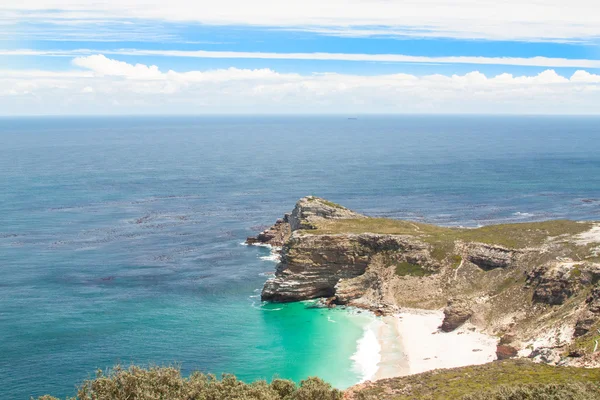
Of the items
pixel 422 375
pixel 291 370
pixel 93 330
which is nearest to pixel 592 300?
pixel 422 375

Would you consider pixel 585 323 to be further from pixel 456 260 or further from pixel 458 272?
pixel 456 260

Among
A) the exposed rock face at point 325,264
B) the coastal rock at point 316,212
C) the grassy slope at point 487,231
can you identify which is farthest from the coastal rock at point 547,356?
the coastal rock at point 316,212

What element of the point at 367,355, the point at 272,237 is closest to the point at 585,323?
the point at 367,355

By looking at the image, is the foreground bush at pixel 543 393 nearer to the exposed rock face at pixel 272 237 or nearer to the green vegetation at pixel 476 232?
the green vegetation at pixel 476 232

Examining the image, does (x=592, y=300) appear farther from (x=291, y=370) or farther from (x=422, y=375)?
(x=291, y=370)

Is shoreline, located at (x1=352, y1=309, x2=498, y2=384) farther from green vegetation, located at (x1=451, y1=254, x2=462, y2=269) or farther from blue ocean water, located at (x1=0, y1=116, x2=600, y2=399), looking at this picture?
green vegetation, located at (x1=451, y1=254, x2=462, y2=269)
